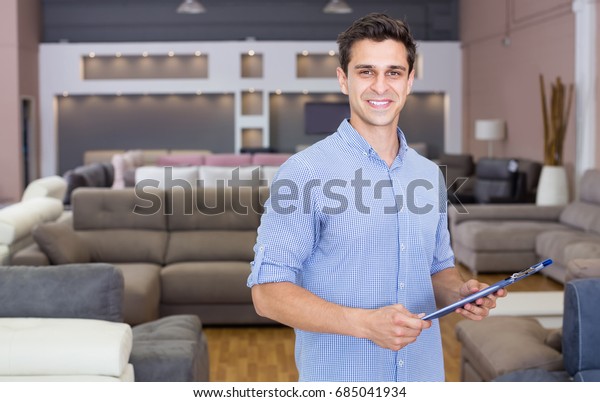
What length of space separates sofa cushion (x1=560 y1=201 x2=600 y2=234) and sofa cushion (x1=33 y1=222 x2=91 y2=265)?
401cm

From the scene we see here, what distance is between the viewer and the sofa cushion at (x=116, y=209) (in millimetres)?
5945

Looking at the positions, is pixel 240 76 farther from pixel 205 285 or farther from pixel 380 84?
pixel 380 84

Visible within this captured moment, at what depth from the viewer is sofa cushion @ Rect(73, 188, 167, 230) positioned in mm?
5945

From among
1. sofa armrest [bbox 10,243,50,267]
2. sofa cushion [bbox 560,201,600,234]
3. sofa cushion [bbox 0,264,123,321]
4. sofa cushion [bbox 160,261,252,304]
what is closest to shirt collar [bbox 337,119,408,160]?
sofa cushion [bbox 0,264,123,321]

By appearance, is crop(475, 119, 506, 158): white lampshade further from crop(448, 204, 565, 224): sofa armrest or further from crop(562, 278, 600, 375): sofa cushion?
crop(562, 278, 600, 375): sofa cushion

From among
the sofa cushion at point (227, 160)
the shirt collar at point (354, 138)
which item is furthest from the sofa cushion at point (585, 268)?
the sofa cushion at point (227, 160)

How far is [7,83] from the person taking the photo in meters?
12.2

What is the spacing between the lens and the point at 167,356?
296cm

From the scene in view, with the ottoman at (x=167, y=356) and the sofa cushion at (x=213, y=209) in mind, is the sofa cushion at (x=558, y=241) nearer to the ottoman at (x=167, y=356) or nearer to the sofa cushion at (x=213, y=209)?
the sofa cushion at (x=213, y=209)

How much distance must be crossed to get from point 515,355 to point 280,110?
1074 centimetres

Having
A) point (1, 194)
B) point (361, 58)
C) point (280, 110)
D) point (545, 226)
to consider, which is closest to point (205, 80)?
point (280, 110)

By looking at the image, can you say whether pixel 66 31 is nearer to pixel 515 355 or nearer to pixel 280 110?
pixel 280 110

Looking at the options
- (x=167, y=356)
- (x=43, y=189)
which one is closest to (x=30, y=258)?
(x=43, y=189)

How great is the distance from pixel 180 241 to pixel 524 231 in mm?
3039
